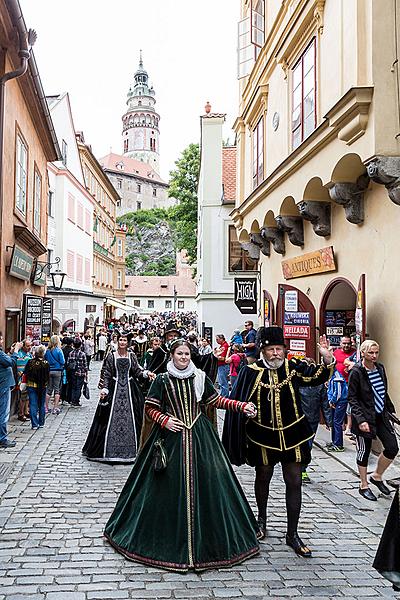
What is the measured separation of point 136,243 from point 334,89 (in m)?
100

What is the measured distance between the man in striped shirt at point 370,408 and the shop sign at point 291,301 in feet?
15.8

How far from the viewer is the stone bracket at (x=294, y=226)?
13.2 metres

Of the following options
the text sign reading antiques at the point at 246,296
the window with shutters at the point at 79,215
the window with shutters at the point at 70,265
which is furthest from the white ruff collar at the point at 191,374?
the window with shutters at the point at 79,215

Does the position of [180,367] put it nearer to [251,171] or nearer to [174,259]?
[251,171]

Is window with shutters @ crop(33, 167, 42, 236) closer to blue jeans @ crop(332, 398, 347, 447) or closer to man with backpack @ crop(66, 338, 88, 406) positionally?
man with backpack @ crop(66, 338, 88, 406)

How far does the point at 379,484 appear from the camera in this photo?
714cm

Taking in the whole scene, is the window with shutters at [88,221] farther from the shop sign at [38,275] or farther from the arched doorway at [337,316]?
the arched doorway at [337,316]

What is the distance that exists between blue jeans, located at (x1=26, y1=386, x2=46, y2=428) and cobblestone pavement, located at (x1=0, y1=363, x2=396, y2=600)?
9.59ft

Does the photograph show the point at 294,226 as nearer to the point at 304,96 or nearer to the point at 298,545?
the point at 304,96

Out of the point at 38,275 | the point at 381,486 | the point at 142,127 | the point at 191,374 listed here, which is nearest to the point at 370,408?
the point at 381,486

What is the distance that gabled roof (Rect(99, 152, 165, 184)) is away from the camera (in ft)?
398

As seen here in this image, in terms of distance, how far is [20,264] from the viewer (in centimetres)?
1355

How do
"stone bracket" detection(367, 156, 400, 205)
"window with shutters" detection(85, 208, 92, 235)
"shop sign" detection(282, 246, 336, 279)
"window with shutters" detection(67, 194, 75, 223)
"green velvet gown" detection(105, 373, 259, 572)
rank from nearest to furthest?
"green velvet gown" detection(105, 373, 259, 572) → "stone bracket" detection(367, 156, 400, 205) → "shop sign" detection(282, 246, 336, 279) → "window with shutters" detection(67, 194, 75, 223) → "window with shutters" detection(85, 208, 92, 235)

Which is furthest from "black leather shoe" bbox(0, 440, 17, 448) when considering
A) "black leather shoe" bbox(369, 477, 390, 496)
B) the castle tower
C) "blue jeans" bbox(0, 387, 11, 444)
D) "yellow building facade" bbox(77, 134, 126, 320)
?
the castle tower
